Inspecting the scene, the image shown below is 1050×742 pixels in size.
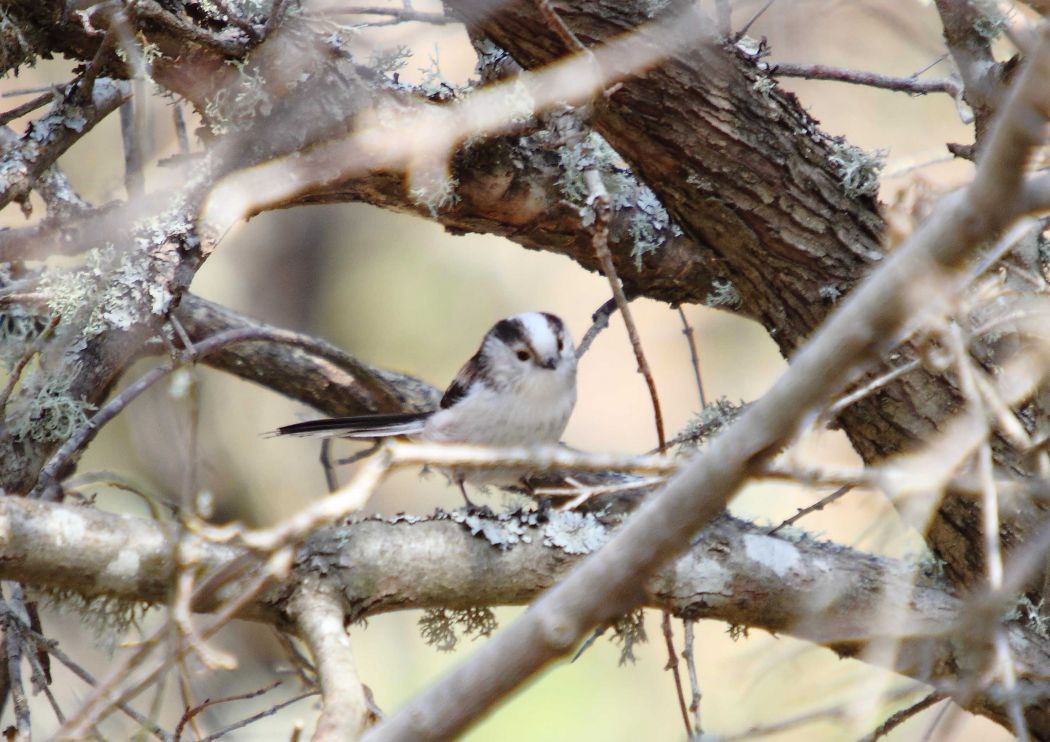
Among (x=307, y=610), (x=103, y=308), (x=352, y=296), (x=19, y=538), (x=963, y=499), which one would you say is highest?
(x=352, y=296)

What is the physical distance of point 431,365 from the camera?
564 centimetres

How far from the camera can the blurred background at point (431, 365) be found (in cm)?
470

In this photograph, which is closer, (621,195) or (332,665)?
(332,665)

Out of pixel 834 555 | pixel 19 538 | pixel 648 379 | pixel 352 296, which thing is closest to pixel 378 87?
pixel 648 379

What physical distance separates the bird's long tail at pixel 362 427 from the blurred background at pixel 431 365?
0.89 m

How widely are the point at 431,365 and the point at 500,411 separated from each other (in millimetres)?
2253

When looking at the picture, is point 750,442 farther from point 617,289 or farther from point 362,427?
point 362,427

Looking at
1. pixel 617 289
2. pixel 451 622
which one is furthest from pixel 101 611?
pixel 617 289

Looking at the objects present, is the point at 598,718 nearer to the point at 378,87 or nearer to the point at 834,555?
the point at 834,555

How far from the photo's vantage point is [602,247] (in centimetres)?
194

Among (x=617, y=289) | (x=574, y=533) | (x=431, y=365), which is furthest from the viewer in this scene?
(x=431, y=365)

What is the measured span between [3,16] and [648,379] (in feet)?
5.98

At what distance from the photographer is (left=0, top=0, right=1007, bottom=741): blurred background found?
470 cm

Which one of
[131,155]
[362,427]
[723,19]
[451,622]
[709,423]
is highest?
[131,155]
